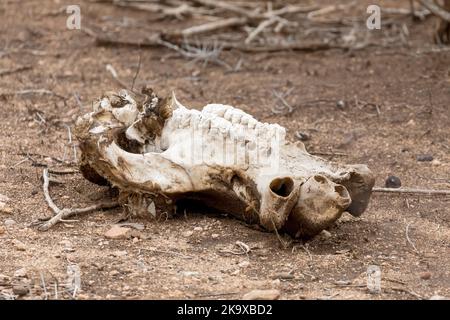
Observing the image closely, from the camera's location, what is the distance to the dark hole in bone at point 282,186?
3658 mm

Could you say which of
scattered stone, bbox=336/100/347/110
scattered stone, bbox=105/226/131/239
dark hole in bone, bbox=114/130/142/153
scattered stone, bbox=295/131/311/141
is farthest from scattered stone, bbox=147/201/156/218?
scattered stone, bbox=336/100/347/110

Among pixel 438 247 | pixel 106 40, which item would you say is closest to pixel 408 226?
pixel 438 247

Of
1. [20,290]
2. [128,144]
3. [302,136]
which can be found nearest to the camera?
[20,290]

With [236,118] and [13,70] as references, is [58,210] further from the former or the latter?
[13,70]

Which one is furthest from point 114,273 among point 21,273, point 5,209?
point 5,209

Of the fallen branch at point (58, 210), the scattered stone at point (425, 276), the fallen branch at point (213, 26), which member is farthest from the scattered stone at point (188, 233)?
the fallen branch at point (213, 26)

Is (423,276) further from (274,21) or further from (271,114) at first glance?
(274,21)

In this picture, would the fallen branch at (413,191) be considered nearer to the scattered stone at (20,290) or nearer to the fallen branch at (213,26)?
the scattered stone at (20,290)

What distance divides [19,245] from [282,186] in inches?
42.0

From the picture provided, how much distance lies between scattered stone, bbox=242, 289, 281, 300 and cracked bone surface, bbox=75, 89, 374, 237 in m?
0.45

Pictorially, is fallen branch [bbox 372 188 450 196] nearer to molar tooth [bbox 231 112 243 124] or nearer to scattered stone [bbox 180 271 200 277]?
molar tooth [bbox 231 112 243 124]

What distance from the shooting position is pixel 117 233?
382cm

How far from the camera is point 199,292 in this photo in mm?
3332

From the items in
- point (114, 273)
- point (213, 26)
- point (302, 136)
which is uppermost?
point (213, 26)
